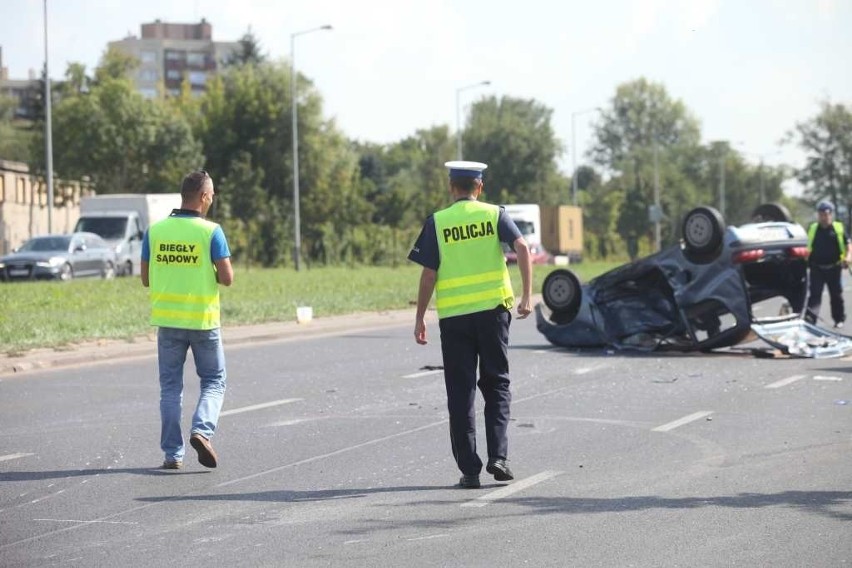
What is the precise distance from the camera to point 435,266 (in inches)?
336

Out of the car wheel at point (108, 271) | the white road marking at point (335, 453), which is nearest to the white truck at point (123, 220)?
the car wheel at point (108, 271)

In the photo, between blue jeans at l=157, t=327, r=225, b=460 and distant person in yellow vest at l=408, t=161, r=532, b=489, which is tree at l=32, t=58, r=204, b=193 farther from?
distant person in yellow vest at l=408, t=161, r=532, b=489

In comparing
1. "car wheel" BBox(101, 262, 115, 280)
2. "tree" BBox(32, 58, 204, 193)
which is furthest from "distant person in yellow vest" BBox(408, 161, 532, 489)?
"tree" BBox(32, 58, 204, 193)

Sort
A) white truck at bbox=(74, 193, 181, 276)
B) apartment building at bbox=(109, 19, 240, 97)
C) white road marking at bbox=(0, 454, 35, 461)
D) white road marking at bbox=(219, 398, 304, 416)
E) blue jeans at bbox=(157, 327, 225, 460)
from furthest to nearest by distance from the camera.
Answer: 1. apartment building at bbox=(109, 19, 240, 97)
2. white truck at bbox=(74, 193, 181, 276)
3. white road marking at bbox=(219, 398, 304, 416)
4. white road marking at bbox=(0, 454, 35, 461)
5. blue jeans at bbox=(157, 327, 225, 460)

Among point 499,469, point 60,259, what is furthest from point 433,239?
point 60,259

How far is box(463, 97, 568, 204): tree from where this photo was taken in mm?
107250

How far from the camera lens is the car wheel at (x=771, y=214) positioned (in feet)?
61.4

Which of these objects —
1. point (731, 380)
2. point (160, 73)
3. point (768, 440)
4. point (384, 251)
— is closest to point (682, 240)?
point (731, 380)

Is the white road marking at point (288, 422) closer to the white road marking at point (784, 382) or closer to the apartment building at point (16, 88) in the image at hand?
the white road marking at point (784, 382)

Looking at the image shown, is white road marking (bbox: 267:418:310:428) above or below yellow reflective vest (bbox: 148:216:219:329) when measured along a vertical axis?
below

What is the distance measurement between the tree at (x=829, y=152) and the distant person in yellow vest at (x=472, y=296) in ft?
300

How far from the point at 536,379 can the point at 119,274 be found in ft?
101

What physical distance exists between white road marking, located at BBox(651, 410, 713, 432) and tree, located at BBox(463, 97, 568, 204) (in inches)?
3664

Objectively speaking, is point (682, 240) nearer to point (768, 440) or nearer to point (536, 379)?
point (536, 379)
